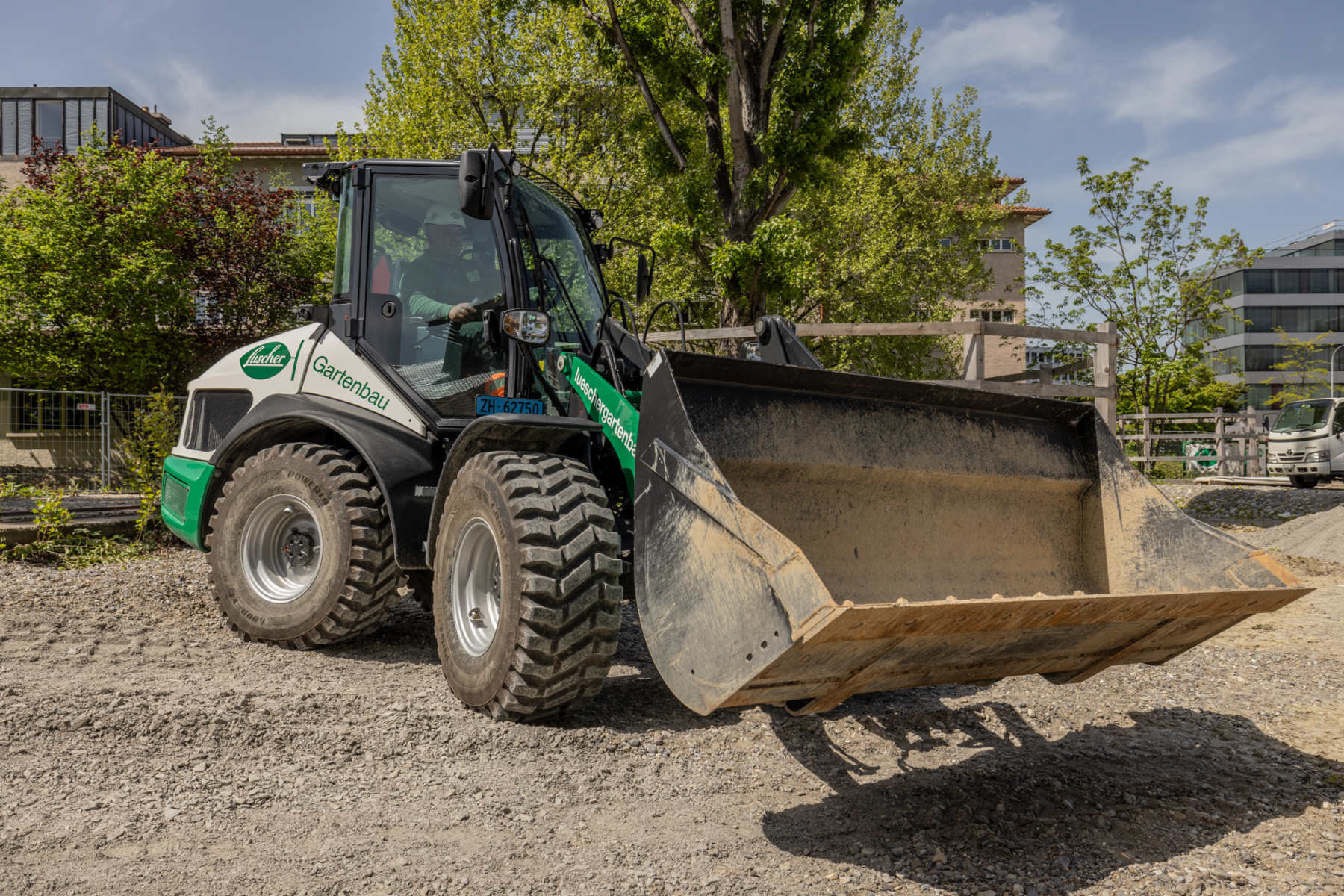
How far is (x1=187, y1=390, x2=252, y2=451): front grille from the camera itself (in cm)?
595

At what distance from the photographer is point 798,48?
10500mm

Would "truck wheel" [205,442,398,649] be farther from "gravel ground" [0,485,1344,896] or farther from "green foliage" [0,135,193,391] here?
"green foliage" [0,135,193,391]

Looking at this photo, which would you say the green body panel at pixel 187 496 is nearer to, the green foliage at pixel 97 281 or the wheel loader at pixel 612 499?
the wheel loader at pixel 612 499


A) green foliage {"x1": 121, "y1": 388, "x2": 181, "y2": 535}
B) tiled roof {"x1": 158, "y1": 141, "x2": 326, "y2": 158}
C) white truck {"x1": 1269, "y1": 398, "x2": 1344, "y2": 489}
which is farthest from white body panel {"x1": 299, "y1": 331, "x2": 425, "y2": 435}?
tiled roof {"x1": 158, "y1": 141, "x2": 326, "y2": 158}

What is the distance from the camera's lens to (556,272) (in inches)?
193

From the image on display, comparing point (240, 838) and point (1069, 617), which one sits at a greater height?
point (1069, 617)

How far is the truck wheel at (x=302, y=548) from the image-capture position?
4.77 meters

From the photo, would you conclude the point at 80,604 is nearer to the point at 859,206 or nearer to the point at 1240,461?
the point at 859,206

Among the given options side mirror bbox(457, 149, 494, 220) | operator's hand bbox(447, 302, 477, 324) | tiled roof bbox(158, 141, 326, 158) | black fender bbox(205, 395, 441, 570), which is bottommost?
black fender bbox(205, 395, 441, 570)

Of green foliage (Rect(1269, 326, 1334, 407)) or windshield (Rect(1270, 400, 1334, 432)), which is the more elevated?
green foliage (Rect(1269, 326, 1334, 407))

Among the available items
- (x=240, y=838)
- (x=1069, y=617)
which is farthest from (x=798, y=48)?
(x=240, y=838)

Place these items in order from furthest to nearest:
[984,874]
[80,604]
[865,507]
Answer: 1. [80,604]
2. [865,507]
3. [984,874]

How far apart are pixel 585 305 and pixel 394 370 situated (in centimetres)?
101

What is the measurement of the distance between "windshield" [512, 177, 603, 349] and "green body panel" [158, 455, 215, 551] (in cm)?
246
